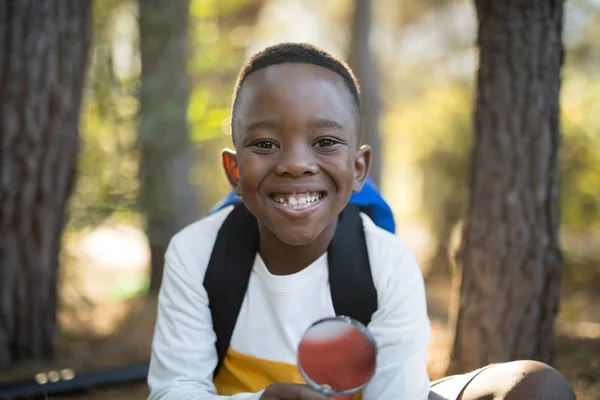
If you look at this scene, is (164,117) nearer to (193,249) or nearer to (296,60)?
(193,249)

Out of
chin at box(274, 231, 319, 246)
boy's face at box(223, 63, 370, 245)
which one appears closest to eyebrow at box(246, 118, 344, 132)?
boy's face at box(223, 63, 370, 245)

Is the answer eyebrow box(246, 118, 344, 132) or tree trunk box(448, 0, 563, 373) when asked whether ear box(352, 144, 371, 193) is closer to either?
eyebrow box(246, 118, 344, 132)

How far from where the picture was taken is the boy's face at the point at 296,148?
1.84 m

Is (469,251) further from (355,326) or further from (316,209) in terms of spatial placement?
(355,326)

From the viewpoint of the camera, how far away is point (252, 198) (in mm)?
1928

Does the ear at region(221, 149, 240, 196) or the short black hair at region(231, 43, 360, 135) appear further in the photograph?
the ear at region(221, 149, 240, 196)

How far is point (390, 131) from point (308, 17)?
2.40 meters

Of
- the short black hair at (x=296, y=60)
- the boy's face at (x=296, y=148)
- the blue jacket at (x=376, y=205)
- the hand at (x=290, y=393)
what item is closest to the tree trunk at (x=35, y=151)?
the blue jacket at (x=376, y=205)

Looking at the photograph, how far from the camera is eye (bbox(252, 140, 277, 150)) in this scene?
188 cm

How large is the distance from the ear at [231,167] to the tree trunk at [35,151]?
181cm

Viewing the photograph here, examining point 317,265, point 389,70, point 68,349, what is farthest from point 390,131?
point 317,265

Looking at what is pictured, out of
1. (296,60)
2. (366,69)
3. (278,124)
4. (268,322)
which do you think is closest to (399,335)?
(268,322)

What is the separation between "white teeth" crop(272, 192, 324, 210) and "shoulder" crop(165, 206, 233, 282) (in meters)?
0.35

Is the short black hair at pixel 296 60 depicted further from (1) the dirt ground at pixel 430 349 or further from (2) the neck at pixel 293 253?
(1) the dirt ground at pixel 430 349
